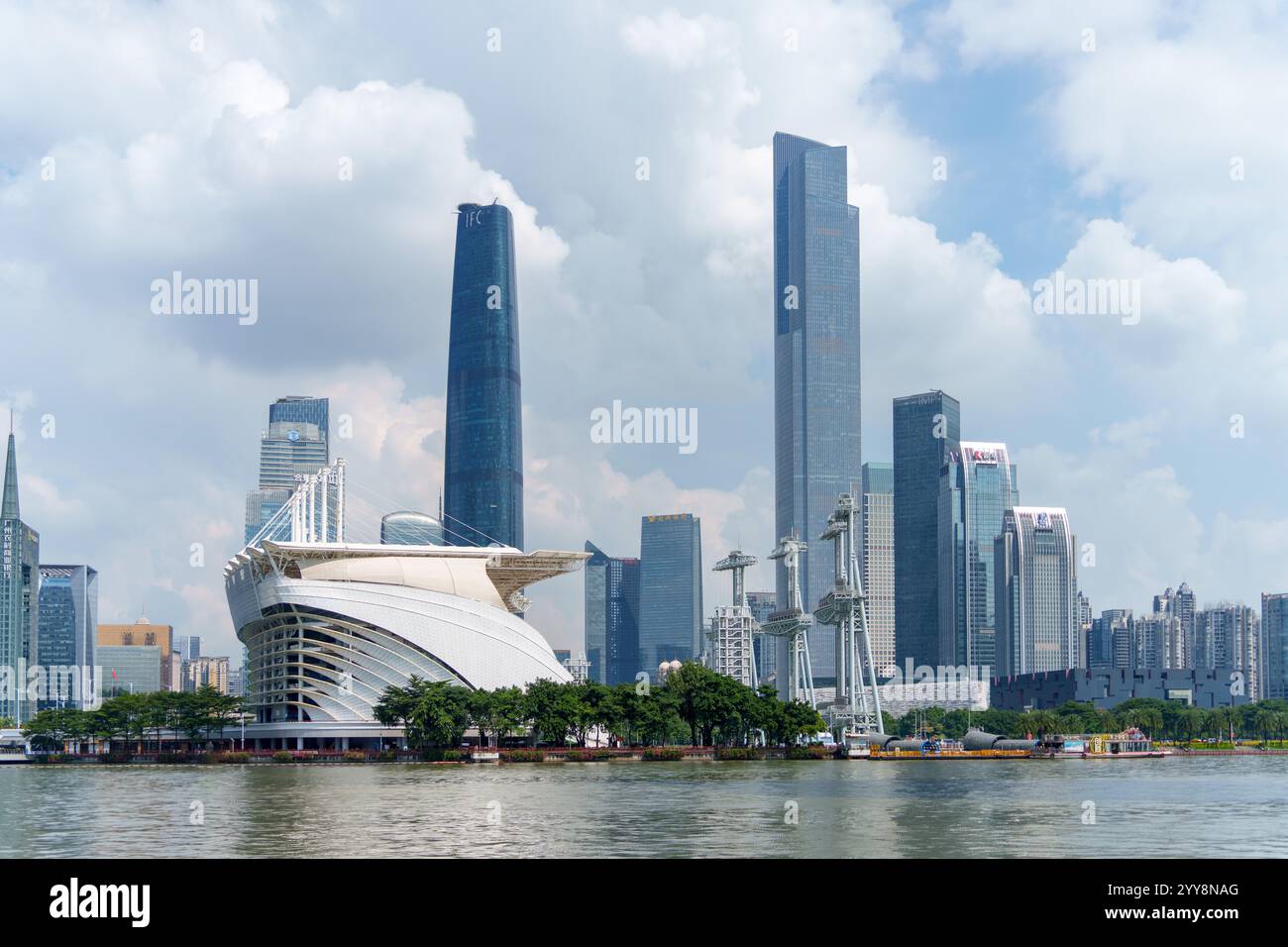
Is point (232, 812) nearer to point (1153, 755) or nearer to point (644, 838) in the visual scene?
point (644, 838)

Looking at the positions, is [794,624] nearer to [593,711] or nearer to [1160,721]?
[1160,721]

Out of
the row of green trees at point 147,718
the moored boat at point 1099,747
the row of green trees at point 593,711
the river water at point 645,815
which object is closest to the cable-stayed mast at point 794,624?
the moored boat at point 1099,747

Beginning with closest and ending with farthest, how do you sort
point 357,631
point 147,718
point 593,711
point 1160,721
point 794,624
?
point 593,711
point 147,718
point 357,631
point 794,624
point 1160,721

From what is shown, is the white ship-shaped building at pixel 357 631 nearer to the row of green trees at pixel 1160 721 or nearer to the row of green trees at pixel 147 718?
the row of green trees at pixel 147 718

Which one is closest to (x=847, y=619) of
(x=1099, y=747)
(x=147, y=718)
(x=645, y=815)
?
(x=1099, y=747)

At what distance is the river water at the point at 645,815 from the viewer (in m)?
38.2

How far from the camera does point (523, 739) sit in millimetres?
118688

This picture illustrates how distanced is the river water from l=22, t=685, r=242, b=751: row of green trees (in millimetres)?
40008

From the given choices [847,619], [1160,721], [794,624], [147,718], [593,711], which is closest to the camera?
[593,711]

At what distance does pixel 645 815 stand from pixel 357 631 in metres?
83.1

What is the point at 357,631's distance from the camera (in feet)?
418

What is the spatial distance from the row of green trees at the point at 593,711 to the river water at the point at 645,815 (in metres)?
25.9

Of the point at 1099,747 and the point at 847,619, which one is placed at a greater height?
the point at 847,619
